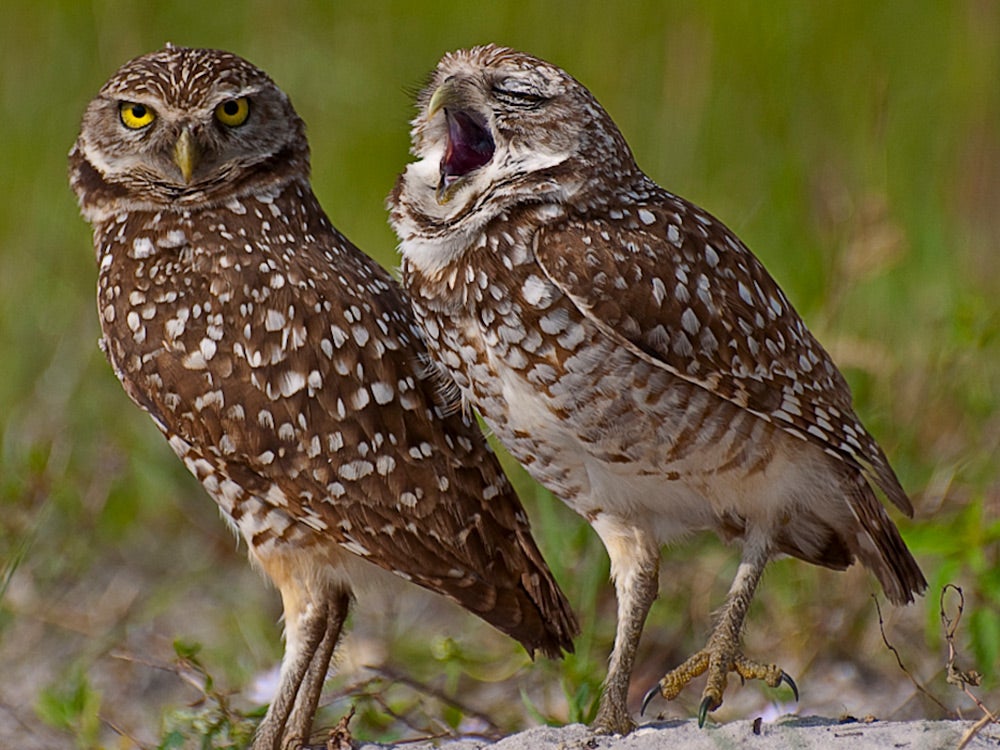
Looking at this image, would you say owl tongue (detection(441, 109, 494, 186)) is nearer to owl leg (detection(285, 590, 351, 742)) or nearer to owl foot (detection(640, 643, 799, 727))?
owl leg (detection(285, 590, 351, 742))

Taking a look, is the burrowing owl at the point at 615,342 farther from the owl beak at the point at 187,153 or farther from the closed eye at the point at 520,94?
the owl beak at the point at 187,153

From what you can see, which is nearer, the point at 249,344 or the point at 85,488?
the point at 249,344

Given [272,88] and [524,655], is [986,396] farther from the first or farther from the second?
[272,88]

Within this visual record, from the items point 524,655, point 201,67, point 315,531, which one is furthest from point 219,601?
point 201,67

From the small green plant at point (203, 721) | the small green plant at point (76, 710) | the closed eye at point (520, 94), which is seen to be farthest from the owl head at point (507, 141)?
the small green plant at point (76, 710)

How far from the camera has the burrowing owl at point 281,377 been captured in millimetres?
3170

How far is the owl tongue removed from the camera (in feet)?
10.0

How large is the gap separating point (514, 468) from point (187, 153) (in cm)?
194

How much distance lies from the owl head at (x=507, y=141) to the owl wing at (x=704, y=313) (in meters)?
0.10

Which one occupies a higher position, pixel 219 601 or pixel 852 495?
pixel 852 495

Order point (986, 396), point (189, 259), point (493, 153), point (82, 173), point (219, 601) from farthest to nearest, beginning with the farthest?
point (219, 601), point (986, 396), point (82, 173), point (189, 259), point (493, 153)

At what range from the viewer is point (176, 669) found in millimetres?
3438

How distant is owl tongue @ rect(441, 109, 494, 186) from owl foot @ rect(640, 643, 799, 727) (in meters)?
1.14

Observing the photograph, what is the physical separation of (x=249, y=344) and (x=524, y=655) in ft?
4.15
